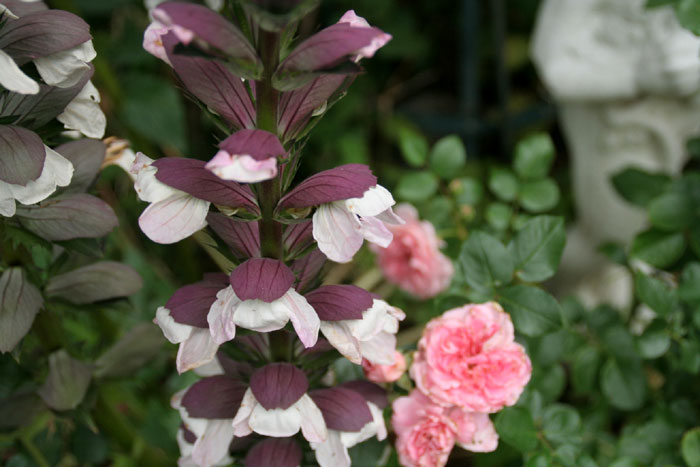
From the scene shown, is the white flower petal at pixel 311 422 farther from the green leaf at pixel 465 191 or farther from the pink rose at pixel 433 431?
the green leaf at pixel 465 191

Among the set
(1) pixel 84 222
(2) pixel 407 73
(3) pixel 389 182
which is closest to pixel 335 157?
(3) pixel 389 182

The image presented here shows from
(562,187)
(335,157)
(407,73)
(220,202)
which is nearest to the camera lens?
(220,202)

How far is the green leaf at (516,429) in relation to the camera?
640mm

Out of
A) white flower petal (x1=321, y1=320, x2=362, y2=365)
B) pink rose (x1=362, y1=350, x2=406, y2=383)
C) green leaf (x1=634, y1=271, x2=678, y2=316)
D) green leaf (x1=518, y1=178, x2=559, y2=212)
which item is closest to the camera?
white flower petal (x1=321, y1=320, x2=362, y2=365)

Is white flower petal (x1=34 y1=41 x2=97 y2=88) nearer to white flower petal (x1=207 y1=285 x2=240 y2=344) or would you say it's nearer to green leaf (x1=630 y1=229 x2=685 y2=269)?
white flower petal (x1=207 y1=285 x2=240 y2=344)

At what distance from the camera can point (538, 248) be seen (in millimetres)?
720

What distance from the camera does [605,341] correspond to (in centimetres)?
83

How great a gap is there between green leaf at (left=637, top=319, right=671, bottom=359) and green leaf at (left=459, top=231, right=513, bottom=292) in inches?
6.9

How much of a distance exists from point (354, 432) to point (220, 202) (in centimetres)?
21

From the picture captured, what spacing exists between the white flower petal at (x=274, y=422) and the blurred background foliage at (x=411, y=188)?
6.2 inches

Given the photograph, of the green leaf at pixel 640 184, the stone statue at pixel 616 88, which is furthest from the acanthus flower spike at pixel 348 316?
the stone statue at pixel 616 88

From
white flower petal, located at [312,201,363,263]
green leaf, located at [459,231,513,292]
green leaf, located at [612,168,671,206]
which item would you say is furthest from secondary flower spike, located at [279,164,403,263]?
green leaf, located at [612,168,671,206]

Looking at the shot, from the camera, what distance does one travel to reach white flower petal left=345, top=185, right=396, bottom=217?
48cm

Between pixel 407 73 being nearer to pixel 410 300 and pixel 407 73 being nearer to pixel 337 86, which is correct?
pixel 410 300
